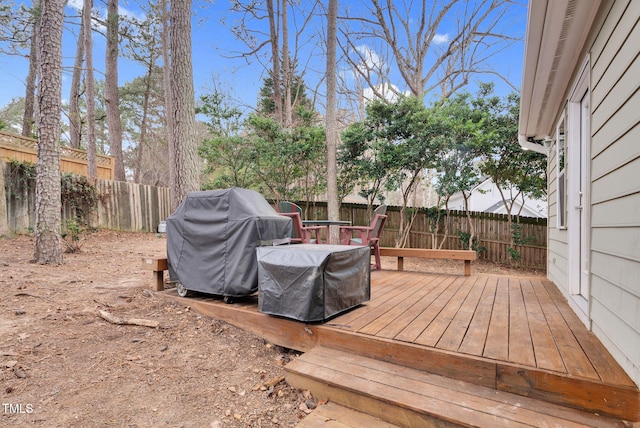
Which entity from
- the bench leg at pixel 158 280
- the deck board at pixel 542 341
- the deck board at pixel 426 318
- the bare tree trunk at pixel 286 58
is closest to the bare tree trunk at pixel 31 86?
the bare tree trunk at pixel 286 58

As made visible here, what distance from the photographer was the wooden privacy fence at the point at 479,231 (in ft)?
25.0

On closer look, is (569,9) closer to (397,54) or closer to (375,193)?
(375,193)

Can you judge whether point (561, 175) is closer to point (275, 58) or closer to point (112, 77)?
point (275, 58)

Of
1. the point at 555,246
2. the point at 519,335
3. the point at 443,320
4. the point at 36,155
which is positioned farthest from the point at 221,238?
the point at 36,155

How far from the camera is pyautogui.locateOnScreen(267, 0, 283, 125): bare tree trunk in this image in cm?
1184

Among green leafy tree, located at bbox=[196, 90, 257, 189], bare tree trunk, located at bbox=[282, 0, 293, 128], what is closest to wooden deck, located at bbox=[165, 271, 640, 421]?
green leafy tree, located at bbox=[196, 90, 257, 189]

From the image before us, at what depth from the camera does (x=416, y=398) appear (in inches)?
63.7

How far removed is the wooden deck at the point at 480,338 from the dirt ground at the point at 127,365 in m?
0.27

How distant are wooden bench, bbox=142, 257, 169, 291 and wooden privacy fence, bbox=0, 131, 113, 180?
6413 mm

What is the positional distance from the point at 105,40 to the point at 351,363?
45.4 ft

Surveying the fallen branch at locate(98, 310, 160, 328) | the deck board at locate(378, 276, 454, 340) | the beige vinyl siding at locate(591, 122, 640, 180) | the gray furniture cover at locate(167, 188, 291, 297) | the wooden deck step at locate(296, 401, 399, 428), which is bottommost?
the wooden deck step at locate(296, 401, 399, 428)

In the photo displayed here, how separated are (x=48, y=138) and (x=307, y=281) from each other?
4754mm

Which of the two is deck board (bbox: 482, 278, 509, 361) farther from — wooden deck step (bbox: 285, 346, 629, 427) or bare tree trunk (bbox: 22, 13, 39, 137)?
bare tree trunk (bbox: 22, 13, 39, 137)

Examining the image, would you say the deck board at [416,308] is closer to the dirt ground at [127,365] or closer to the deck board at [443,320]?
the deck board at [443,320]
